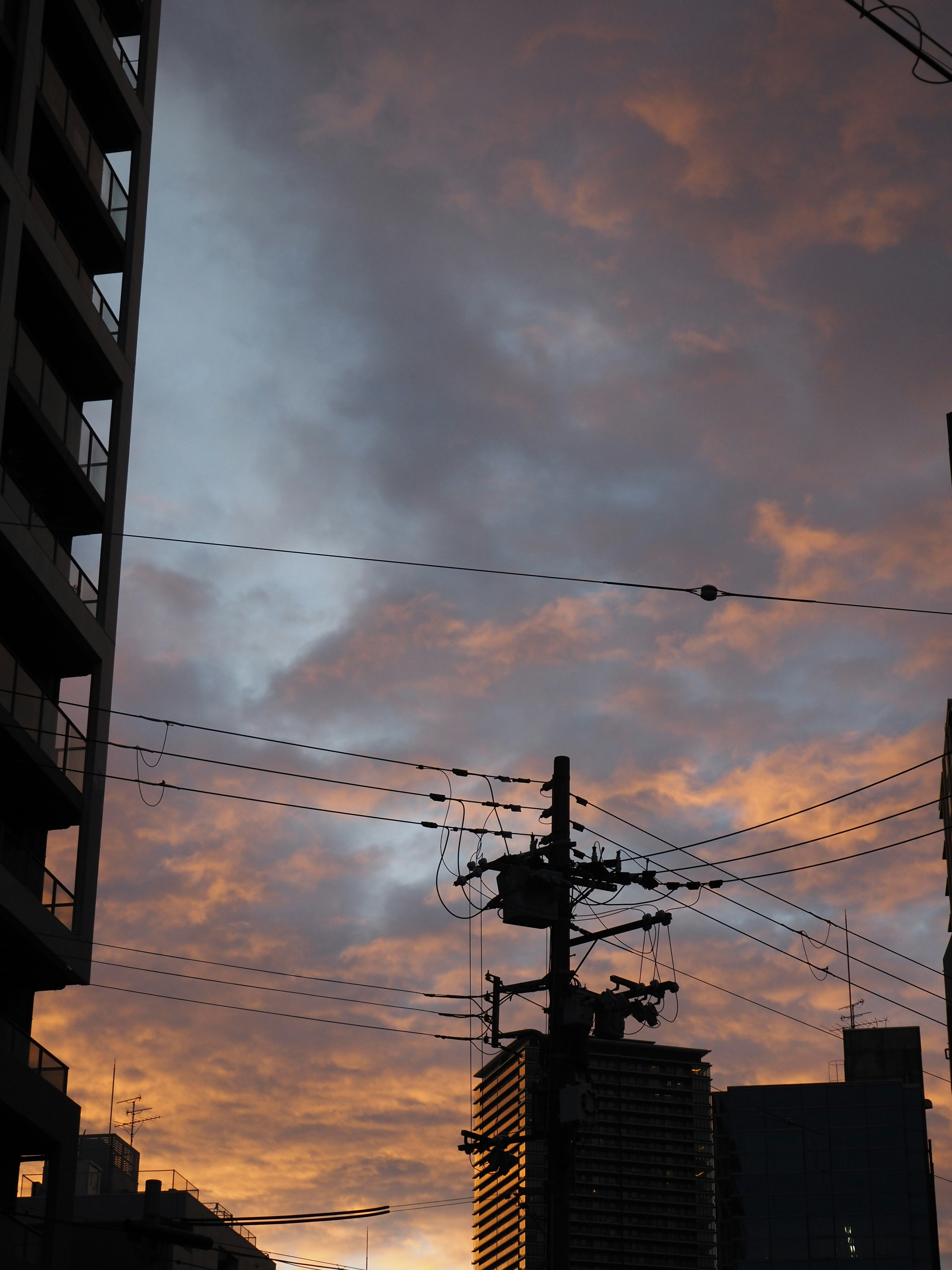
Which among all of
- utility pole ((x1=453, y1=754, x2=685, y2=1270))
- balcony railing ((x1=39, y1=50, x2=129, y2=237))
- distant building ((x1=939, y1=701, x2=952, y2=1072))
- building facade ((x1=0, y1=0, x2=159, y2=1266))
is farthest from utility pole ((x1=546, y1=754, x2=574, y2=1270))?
distant building ((x1=939, y1=701, x2=952, y2=1072))

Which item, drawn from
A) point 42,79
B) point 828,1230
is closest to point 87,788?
→ point 42,79

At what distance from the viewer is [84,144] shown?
41.0m

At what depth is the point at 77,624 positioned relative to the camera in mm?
38500

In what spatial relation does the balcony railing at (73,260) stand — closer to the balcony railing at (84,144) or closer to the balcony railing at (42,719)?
the balcony railing at (84,144)

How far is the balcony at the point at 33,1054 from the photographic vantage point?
3459 centimetres

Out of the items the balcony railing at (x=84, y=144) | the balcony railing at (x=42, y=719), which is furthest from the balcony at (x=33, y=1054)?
the balcony railing at (x=84, y=144)

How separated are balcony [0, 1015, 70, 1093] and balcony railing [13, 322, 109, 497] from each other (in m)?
13.3

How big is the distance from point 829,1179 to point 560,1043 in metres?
174

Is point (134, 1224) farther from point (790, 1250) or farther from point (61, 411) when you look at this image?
point (790, 1250)

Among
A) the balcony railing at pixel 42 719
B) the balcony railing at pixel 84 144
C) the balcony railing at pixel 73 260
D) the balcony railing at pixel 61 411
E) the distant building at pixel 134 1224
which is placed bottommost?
the distant building at pixel 134 1224

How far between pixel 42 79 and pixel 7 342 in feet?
25.6

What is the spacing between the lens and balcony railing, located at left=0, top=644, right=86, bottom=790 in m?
35.6

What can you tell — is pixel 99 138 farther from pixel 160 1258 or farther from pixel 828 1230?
pixel 828 1230

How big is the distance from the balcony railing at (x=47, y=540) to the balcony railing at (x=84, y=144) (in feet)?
29.7
